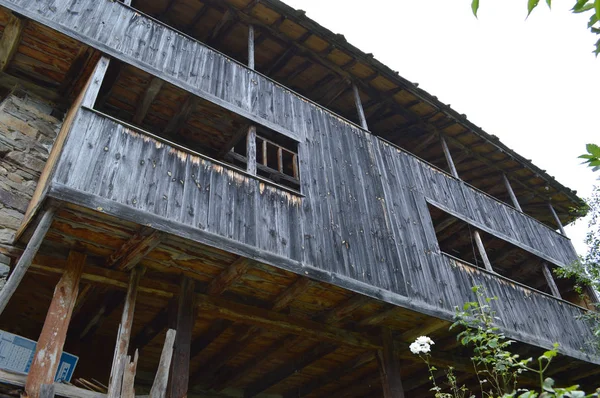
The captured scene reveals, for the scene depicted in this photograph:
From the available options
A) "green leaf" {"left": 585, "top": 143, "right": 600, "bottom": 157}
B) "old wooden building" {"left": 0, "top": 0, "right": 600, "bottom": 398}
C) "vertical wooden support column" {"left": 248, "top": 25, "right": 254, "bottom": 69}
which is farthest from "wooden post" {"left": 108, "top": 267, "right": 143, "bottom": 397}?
"green leaf" {"left": 585, "top": 143, "right": 600, "bottom": 157}

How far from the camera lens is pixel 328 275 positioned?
7.11m

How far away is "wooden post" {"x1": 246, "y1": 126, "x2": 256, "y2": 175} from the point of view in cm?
738

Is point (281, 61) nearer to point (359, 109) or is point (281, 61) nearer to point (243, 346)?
point (359, 109)

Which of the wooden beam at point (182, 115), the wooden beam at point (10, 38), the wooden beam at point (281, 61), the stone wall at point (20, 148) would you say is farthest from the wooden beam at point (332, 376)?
the wooden beam at point (10, 38)

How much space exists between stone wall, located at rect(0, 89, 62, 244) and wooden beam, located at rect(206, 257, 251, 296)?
105 inches

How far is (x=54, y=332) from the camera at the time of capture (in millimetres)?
5172

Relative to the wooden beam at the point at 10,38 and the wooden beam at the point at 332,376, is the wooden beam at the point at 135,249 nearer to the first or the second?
the wooden beam at the point at 10,38

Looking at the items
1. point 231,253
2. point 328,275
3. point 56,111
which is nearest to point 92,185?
point 231,253

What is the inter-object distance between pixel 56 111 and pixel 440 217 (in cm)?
803

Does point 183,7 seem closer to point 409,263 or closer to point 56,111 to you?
point 56,111

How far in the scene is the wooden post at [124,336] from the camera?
5.14 m

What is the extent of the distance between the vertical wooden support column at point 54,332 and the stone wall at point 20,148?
1076 mm

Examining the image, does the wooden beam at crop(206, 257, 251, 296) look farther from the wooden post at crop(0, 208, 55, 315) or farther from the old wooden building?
the wooden post at crop(0, 208, 55, 315)

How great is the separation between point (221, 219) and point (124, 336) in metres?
1.91
